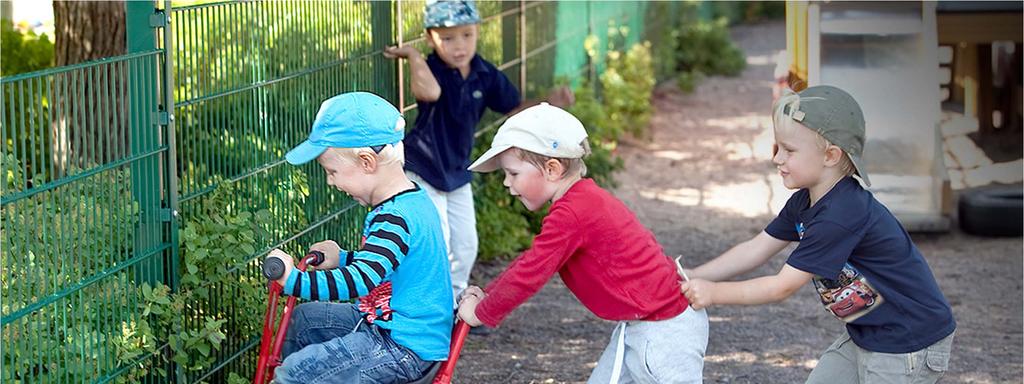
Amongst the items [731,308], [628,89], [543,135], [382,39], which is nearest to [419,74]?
[382,39]

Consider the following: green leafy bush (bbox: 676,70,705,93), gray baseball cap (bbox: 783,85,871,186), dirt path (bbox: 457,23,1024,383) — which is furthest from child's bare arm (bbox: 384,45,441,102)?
green leafy bush (bbox: 676,70,705,93)

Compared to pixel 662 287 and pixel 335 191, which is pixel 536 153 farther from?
pixel 335 191

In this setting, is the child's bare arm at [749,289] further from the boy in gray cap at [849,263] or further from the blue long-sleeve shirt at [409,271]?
the blue long-sleeve shirt at [409,271]

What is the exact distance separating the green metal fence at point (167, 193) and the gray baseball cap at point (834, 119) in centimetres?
184

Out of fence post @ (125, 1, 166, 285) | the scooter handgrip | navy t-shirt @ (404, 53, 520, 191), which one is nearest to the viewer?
the scooter handgrip

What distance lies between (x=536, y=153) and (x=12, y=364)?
146 cm

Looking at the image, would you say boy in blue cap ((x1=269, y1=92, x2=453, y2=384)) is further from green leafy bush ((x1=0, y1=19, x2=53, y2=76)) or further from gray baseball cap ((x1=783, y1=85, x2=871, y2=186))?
green leafy bush ((x1=0, y1=19, x2=53, y2=76))

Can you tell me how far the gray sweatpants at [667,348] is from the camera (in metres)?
3.80

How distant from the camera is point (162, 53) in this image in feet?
13.7

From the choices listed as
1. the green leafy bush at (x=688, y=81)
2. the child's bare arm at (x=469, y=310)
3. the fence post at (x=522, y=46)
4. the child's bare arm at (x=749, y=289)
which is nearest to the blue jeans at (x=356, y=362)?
the child's bare arm at (x=469, y=310)

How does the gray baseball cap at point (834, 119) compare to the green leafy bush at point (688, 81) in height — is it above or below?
above

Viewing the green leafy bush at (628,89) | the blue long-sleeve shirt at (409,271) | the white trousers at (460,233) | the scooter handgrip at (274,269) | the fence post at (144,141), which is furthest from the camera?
the green leafy bush at (628,89)

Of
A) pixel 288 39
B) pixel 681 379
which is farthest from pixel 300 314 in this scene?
pixel 288 39

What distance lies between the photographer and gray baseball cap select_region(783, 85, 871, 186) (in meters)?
3.74
